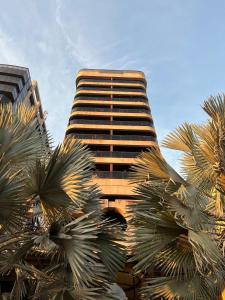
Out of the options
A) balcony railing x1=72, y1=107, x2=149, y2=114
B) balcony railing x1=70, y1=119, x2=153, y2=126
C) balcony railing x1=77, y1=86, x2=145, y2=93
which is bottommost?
balcony railing x1=70, y1=119, x2=153, y2=126

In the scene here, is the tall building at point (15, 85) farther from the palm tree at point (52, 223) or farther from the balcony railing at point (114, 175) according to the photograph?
the palm tree at point (52, 223)

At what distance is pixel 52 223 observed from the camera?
7.51 m

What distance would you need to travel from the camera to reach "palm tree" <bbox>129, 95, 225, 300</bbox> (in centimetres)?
689

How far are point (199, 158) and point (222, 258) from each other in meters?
2.18

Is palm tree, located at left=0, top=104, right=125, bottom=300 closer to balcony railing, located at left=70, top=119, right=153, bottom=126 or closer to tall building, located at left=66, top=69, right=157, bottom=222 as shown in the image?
tall building, located at left=66, top=69, right=157, bottom=222

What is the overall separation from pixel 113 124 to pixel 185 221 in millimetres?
32898

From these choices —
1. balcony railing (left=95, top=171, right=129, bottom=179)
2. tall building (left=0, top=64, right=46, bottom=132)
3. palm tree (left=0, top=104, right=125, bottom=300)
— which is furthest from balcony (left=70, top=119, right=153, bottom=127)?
palm tree (left=0, top=104, right=125, bottom=300)

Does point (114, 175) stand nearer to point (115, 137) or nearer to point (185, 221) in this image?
point (115, 137)

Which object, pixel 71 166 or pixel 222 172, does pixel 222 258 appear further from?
pixel 71 166

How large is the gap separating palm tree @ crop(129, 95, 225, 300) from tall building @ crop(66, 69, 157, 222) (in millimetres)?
20277

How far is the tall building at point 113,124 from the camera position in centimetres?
3112

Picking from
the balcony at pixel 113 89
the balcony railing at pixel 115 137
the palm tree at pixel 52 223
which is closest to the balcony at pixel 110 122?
the balcony railing at pixel 115 137

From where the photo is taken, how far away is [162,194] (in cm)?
750

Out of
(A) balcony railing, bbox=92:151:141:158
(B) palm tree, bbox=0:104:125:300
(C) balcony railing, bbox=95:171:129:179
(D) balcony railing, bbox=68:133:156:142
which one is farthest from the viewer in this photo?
(D) balcony railing, bbox=68:133:156:142
